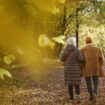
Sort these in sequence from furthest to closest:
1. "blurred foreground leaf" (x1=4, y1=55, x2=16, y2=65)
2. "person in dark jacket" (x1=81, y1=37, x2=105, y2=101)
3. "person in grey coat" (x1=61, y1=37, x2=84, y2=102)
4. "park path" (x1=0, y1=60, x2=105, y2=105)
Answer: "park path" (x1=0, y1=60, x2=105, y2=105) < "person in dark jacket" (x1=81, y1=37, x2=105, y2=101) < "person in grey coat" (x1=61, y1=37, x2=84, y2=102) < "blurred foreground leaf" (x1=4, y1=55, x2=16, y2=65)

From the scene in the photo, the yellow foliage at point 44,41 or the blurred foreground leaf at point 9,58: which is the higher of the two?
the yellow foliage at point 44,41

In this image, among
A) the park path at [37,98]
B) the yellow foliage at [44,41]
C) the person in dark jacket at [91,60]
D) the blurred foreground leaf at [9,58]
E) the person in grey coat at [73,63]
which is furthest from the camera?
the park path at [37,98]

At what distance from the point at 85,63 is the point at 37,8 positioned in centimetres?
519

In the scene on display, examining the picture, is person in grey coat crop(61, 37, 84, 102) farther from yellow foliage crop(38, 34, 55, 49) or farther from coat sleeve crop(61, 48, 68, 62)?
yellow foliage crop(38, 34, 55, 49)

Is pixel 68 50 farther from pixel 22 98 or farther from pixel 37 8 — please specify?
pixel 37 8

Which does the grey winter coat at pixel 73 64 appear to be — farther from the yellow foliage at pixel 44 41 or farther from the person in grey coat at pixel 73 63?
the yellow foliage at pixel 44 41

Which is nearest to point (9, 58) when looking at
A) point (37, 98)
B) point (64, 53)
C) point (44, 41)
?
point (44, 41)

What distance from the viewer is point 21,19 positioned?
1812mm

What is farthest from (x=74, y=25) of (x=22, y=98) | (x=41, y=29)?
(x=41, y=29)

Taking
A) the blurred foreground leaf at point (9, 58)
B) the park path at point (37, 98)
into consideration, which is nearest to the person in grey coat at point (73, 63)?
the park path at point (37, 98)

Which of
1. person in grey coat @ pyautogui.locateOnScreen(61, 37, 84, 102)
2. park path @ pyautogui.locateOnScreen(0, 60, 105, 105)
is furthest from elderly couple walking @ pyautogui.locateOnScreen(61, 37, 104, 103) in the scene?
park path @ pyautogui.locateOnScreen(0, 60, 105, 105)

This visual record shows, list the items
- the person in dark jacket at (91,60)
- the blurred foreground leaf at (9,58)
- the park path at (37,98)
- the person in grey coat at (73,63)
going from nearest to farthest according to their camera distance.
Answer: the blurred foreground leaf at (9,58) → the person in grey coat at (73,63) → the person in dark jacket at (91,60) → the park path at (37,98)

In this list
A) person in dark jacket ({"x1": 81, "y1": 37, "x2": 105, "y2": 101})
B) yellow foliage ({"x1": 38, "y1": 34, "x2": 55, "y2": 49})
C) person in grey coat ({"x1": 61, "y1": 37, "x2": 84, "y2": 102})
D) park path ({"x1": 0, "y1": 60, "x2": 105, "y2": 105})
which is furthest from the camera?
park path ({"x1": 0, "y1": 60, "x2": 105, "y2": 105})

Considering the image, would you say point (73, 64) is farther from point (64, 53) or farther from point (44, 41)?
point (44, 41)
